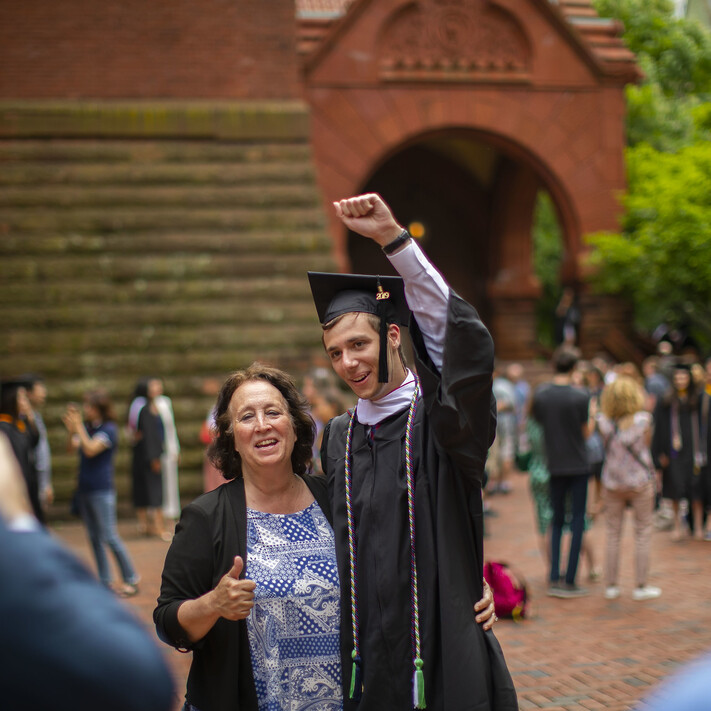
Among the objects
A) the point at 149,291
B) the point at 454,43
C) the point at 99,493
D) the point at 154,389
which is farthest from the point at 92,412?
the point at 454,43

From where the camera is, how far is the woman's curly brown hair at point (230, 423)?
299 cm

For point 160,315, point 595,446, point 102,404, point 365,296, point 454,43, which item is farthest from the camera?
point 454,43

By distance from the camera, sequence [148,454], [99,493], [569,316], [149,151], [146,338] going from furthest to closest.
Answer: [569,316] → [149,151] → [146,338] → [148,454] → [99,493]

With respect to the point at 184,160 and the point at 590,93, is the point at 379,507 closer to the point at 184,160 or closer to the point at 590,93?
the point at 184,160

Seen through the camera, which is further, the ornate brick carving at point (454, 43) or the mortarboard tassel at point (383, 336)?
the ornate brick carving at point (454, 43)

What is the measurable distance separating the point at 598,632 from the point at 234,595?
192 inches

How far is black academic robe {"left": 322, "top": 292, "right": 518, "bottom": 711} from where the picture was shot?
243 centimetres

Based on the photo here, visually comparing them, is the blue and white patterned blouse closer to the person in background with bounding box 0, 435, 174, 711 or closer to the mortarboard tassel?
the mortarboard tassel

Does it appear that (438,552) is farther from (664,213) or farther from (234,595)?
(664,213)

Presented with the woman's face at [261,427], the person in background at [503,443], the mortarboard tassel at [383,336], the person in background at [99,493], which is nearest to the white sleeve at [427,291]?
the mortarboard tassel at [383,336]

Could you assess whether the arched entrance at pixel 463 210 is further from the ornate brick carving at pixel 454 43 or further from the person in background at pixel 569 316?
the ornate brick carving at pixel 454 43

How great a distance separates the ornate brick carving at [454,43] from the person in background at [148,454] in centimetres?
1190

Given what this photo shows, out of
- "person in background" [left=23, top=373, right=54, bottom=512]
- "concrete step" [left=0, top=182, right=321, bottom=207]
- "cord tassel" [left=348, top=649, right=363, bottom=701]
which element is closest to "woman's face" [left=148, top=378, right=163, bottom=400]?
"person in background" [left=23, top=373, right=54, bottom=512]

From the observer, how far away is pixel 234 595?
7.82ft
